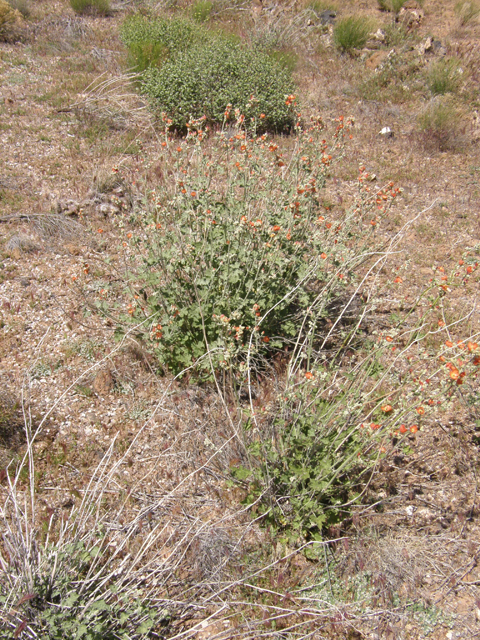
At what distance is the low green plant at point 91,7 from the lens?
9.88 metres

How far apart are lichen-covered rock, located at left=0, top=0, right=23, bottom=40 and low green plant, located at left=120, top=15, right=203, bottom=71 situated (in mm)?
2374

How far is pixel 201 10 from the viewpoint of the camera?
9836 millimetres

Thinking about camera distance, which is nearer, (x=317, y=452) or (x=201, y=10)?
(x=317, y=452)

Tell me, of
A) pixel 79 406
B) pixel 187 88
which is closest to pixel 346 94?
pixel 187 88

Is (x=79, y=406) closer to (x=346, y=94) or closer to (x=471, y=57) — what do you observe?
(x=346, y=94)

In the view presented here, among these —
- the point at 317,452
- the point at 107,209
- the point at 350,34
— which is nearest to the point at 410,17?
the point at 350,34

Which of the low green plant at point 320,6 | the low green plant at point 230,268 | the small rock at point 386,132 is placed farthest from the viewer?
the low green plant at point 320,6

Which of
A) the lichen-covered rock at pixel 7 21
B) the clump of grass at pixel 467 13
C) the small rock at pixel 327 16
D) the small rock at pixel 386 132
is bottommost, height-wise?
the small rock at pixel 386 132

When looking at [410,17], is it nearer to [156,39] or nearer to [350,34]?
[350,34]

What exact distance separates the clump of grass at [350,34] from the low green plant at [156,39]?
2573 mm

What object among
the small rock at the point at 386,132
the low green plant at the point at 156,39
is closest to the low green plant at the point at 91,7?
the low green plant at the point at 156,39

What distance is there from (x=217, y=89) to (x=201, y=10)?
199 inches

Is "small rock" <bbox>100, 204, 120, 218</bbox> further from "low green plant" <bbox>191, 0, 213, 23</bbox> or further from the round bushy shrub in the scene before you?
"low green plant" <bbox>191, 0, 213, 23</bbox>

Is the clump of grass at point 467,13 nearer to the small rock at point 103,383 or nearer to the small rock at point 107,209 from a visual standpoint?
the small rock at point 107,209
